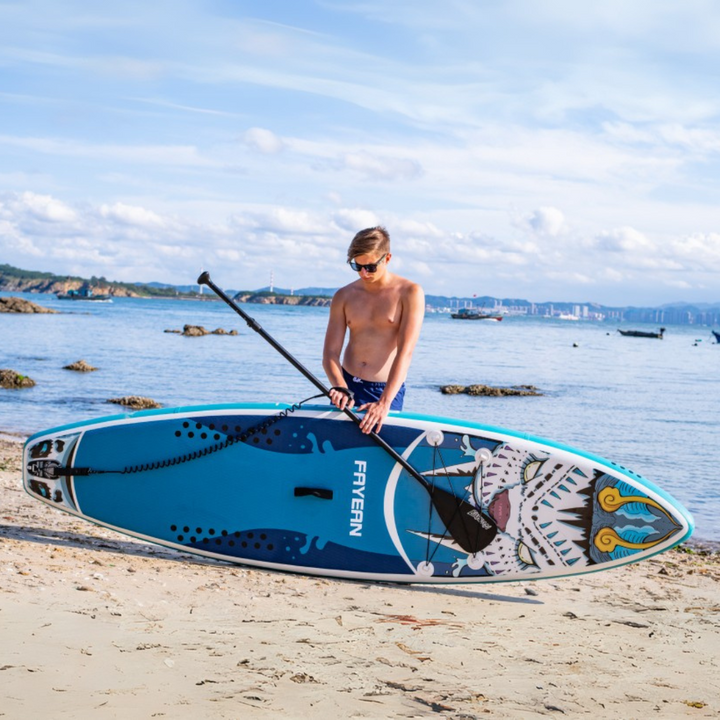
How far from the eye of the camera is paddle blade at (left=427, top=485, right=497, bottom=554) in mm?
4633

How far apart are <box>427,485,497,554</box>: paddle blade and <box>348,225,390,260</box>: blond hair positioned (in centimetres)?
127

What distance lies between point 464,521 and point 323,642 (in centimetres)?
142

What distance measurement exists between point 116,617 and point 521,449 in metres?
2.21

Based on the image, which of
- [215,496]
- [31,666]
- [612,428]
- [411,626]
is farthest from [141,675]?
[612,428]

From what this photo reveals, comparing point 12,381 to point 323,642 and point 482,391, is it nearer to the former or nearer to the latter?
point 482,391

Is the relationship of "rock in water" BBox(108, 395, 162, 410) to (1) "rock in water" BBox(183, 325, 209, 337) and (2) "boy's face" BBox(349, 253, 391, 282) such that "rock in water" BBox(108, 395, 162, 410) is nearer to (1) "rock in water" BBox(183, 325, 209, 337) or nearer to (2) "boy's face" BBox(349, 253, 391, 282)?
(2) "boy's face" BBox(349, 253, 391, 282)

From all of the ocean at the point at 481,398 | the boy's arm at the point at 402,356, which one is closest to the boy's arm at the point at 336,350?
the boy's arm at the point at 402,356

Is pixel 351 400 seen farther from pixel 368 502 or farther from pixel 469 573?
pixel 469 573

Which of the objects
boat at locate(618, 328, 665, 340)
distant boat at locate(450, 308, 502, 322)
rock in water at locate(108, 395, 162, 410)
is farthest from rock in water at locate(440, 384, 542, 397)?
distant boat at locate(450, 308, 502, 322)

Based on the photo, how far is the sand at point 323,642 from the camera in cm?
281

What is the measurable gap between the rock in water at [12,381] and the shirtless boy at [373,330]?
12254 millimetres

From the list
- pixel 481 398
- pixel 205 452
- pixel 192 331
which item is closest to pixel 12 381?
pixel 481 398

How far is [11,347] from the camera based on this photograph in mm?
26375

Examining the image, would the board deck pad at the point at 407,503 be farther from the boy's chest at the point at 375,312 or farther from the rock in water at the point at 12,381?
the rock in water at the point at 12,381
